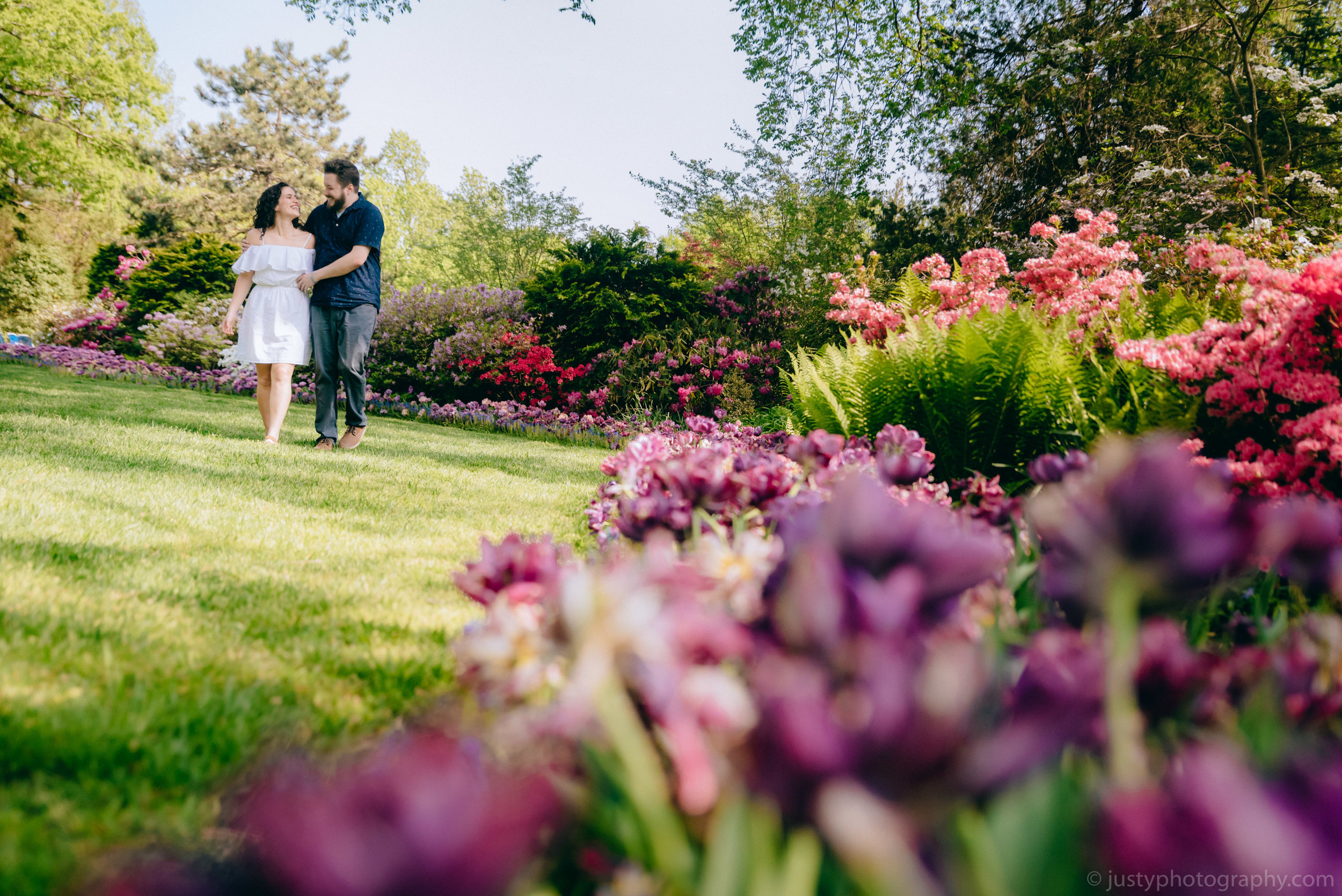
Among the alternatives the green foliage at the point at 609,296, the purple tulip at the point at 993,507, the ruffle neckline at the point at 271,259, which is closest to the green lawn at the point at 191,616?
the purple tulip at the point at 993,507

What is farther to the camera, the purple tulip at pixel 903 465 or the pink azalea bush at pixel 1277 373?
the pink azalea bush at pixel 1277 373

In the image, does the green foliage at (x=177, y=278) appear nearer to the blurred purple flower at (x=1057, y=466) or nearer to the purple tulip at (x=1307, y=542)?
the blurred purple flower at (x=1057, y=466)

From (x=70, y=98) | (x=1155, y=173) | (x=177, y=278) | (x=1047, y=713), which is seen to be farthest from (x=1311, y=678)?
(x=70, y=98)

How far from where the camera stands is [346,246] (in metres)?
5.45

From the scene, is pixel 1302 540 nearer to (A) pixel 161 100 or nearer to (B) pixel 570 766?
(B) pixel 570 766

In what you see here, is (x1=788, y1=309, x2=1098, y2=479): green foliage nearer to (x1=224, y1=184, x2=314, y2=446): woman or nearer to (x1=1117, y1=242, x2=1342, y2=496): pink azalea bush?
(x1=1117, y1=242, x2=1342, y2=496): pink azalea bush

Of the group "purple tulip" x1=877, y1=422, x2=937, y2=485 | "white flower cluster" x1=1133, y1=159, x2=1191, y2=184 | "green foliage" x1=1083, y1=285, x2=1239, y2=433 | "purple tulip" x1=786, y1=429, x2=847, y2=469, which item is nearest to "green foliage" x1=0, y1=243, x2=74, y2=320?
"purple tulip" x1=786, y1=429, x2=847, y2=469

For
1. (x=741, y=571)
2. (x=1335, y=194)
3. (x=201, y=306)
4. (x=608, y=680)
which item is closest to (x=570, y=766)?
(x=608, y=680)

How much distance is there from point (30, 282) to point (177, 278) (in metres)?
15.0

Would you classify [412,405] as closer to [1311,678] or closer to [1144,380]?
[1144,380]

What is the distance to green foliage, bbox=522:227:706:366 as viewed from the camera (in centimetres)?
1020

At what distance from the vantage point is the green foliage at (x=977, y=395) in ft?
11.0

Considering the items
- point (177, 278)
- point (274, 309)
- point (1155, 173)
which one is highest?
point (1155, 173)

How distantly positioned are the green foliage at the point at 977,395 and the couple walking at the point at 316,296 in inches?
149
